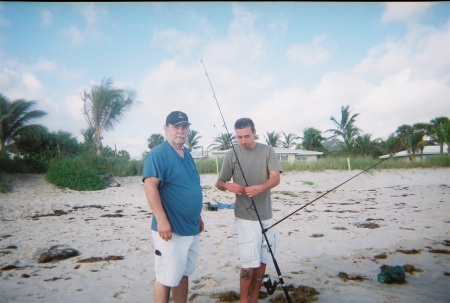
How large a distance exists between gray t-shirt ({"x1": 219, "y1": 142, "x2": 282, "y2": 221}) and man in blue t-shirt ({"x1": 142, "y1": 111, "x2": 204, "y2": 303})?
501mm

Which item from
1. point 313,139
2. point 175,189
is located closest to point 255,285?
point 175,189

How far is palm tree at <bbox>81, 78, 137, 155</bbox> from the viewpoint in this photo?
667 inches

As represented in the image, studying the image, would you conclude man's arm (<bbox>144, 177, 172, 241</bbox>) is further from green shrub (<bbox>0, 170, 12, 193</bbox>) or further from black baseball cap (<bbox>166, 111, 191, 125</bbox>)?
green shrub (<bbox>0, 170, 12, 193</bbox>)

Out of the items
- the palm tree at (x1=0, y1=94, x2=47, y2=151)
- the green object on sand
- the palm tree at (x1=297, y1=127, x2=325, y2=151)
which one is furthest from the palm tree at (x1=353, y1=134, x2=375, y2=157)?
the palm tree at (x1=0, y1=94, x2=47, y2=151)

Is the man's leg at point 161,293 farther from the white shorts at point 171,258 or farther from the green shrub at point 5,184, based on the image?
the green shrub at point 5,184

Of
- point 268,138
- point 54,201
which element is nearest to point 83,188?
point 54,201

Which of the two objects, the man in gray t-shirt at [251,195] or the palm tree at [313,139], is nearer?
the man in gray t-shirt at [251,195]

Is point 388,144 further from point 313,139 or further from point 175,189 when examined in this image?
point 175,189

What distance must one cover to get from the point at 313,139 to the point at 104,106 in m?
26.2

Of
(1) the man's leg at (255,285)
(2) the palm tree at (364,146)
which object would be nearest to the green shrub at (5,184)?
(1) the man's leg at (255,285)

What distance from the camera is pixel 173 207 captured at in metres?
2.17

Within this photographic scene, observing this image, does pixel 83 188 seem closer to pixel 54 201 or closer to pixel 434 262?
pixel 54 201

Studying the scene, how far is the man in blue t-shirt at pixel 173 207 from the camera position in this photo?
6.70 ft

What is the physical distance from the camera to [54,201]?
9.55 m
